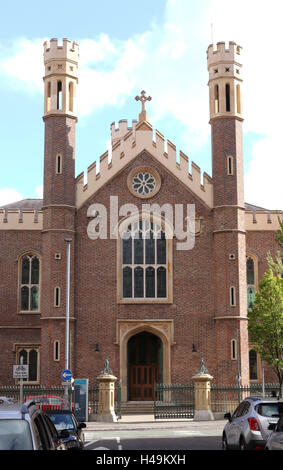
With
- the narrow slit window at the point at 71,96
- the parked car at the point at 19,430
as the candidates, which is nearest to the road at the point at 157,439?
the parked car at the point at 19,430

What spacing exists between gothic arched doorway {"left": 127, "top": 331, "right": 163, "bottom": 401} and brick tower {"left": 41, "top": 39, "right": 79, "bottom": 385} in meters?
3.71

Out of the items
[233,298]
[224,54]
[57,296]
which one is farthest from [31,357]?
[224,54]

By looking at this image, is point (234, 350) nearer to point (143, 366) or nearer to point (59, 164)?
point (143, 366)

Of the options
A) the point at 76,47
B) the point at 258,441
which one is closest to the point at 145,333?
the point at 76,47

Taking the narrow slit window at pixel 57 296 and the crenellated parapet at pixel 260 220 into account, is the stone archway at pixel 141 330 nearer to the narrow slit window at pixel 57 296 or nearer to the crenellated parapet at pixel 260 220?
the narrow slit window at pixel 57 296

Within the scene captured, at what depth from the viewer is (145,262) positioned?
119 ft

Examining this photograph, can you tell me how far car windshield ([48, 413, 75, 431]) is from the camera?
1527 centimetres

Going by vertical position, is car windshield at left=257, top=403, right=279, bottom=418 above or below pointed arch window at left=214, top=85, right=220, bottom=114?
below

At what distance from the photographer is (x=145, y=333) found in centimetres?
3647

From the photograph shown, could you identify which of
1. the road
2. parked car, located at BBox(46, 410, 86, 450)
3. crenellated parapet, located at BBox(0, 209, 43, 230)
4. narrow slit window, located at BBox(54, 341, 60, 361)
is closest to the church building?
narrow slit window, located at BBox(54, 341, 60, 361)

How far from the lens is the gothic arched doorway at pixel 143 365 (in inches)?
1410

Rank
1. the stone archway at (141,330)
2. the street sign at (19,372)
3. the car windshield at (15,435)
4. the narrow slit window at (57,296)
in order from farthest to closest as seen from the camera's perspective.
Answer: the stone archway at (141,330) < the narrow slit window at (57,296) < the street sign at (19,372) < the car windshield at (15,435)

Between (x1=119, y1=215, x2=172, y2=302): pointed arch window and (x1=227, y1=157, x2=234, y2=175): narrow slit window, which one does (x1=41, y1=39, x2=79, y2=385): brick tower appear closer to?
(x1=119, y1=215, x2=172, y2=302): pointed arch window

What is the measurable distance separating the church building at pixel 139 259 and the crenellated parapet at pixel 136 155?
5 centimetres
